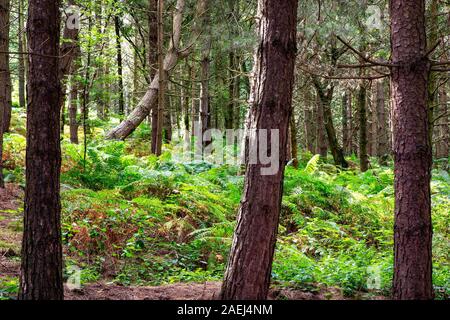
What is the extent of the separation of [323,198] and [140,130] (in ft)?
31.9

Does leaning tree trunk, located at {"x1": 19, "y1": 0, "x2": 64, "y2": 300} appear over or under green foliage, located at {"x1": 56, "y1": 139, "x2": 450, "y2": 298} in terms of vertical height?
over

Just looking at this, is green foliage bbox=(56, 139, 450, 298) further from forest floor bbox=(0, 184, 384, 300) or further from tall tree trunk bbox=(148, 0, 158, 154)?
tall tree trunk bbox=(148, 0, 158, 154)

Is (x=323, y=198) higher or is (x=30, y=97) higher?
(x=30, y=97)

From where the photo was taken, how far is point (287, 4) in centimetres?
419

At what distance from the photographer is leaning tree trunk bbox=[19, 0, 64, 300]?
3.79 m

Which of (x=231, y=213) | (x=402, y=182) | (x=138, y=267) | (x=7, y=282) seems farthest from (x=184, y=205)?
(x=402, y=182)

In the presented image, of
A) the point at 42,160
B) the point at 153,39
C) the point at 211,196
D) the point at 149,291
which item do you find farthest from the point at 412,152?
the point at 153,39

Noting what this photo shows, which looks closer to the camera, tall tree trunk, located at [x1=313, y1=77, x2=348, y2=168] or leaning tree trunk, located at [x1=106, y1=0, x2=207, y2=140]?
leaning tree trunk, located at [x1=106, y1=0, x2=207, y2=140]

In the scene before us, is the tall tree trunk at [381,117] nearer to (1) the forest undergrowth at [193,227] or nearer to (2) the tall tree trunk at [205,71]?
(1) the forest undergrowth at [193,227]

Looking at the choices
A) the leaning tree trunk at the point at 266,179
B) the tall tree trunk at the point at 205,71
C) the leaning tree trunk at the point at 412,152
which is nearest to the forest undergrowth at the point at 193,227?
the leaning tree trunk at the point at 412,152

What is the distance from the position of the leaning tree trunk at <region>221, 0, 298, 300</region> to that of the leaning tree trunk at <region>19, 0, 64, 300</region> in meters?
1.69

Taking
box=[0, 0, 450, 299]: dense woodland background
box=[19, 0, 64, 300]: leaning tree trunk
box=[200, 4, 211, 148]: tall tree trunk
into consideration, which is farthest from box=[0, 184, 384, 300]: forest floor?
box=[200, 4, 211, 148]: tall tree trunk

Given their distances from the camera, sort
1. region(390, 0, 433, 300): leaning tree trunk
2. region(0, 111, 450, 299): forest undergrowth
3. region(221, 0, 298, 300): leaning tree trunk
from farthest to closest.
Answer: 1. region(0, 111, 450, 299): forest undergrowth
2. region(390, 0, 433, 300): leaning tree trunk
3. region(221, 0, 298, 300): leaning tree trunk

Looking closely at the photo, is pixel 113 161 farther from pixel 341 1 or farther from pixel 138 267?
pixel 341 1
